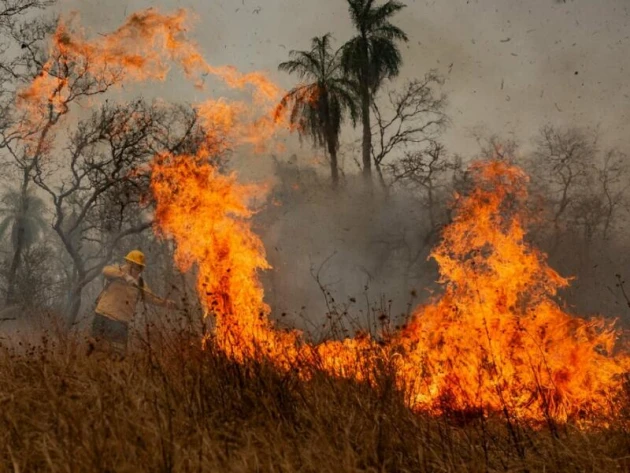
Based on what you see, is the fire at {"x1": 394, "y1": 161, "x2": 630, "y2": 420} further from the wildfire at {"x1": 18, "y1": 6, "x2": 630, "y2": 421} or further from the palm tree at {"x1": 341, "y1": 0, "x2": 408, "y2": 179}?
the palm tree at {"x1": 341, "y1": 0, "x2": 408, "y2": 179}

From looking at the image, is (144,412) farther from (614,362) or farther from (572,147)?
(572,147)

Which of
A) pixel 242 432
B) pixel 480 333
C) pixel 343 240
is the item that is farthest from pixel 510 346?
pixel 343 240

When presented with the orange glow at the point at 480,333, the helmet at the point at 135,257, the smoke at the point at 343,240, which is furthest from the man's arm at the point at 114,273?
the smoke at the point at 343,240

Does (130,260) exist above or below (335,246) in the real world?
below

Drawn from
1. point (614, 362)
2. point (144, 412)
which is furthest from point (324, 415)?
point (614, 362)

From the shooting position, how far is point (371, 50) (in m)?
23.0

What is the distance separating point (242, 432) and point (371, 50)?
2159 centimetres

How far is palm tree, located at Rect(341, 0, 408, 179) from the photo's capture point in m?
22.8

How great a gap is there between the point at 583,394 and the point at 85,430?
5932 mm

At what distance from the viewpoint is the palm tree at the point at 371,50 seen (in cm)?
2278

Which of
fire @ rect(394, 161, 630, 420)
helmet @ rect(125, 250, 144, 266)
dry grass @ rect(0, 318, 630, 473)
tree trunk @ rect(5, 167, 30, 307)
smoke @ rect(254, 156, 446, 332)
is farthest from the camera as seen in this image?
smoke @ rect(254, 156, 446, 332)

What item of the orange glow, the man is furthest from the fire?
the man

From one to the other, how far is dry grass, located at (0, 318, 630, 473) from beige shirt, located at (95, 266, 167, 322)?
10.7 ft

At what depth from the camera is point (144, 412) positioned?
3.57m
